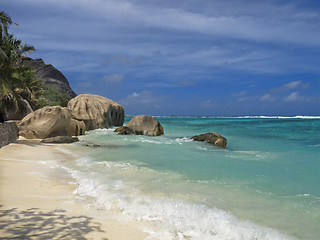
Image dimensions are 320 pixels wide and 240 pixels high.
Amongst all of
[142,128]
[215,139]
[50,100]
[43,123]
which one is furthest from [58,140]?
[50,100]

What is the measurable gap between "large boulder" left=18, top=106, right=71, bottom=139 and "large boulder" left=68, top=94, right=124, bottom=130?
795 centimetres

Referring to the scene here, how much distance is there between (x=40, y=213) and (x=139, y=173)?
3.82 meters

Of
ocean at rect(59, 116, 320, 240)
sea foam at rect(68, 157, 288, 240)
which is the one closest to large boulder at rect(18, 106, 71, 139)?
ocean at rect(59, 116, 320, 240)

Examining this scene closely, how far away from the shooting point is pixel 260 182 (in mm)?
7582

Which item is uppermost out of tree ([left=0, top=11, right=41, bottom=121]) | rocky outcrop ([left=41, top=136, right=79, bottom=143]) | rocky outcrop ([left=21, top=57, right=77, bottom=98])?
rocky outcrop ([left=21, top=57, right=77, bottom=98])

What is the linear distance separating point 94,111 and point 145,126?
7.70m

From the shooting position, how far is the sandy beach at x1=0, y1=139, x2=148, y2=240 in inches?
148

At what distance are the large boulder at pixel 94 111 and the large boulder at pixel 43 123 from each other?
795cm

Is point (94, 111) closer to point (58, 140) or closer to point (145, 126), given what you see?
point (145, 126)

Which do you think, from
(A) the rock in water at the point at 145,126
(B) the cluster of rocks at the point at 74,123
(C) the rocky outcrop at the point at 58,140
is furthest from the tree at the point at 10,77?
(A) the rock in water at the point at 145,126

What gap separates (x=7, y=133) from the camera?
1273 cm

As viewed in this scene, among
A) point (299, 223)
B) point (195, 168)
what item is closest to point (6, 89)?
point (195, 168)

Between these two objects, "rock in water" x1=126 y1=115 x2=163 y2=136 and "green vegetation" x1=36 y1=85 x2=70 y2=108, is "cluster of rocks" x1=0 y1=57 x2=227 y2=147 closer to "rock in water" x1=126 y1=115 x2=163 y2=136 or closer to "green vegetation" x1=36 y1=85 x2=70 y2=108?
"rock in water" x1=126 y1=115 x2=163 y2=136

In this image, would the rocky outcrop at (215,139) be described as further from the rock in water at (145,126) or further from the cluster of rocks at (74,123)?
the rock in water at (145,126)
